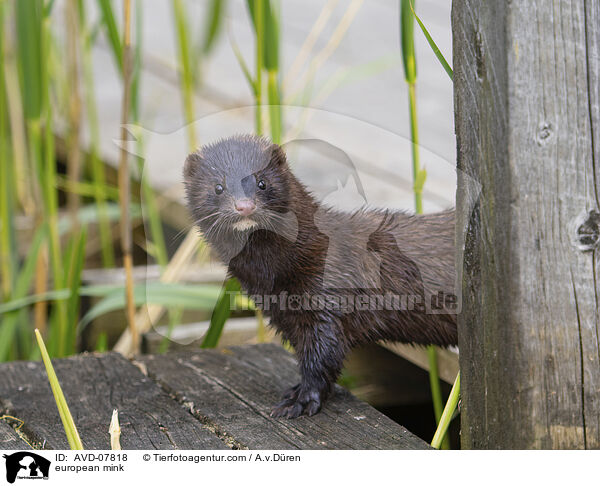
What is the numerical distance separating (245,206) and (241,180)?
56 mm

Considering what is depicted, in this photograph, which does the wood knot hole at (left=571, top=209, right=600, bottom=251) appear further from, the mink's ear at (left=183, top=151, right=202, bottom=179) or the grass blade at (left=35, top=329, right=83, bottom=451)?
the grass blade at (left=35, top=329, right=83, bottom=451)

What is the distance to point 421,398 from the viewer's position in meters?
2.96

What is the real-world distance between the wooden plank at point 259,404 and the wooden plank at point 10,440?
15.9 inches

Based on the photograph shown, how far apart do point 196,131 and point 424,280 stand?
606mm

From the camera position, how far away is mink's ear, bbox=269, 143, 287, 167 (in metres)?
1.63

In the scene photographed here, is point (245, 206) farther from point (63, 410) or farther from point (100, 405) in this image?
point (100, 405)

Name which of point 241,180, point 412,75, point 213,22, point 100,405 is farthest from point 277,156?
point 213,22

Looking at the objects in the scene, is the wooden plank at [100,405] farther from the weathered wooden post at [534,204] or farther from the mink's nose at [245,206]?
the weathered wooden post at [534,204]

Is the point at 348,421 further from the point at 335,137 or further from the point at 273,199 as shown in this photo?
the point at 335,137

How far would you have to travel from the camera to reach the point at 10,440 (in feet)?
6.02

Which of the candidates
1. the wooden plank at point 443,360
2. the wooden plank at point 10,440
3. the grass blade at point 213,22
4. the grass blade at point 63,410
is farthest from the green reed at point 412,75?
the grass blade at point 213,22
